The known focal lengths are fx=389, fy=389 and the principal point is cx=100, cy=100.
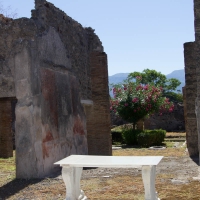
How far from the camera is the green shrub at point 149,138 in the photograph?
57.1 feet

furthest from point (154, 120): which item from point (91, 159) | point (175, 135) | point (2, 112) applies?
point (91, 159)

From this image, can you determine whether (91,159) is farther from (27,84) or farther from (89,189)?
(27,84)

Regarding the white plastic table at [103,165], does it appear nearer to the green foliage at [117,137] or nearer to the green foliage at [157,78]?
the green foliage at [117,137]

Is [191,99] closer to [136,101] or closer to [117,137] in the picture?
[136,101]

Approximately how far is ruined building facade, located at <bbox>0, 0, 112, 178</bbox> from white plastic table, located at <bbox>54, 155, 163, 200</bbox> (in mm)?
2276

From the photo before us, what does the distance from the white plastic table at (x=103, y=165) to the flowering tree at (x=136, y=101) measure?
40.7 feet

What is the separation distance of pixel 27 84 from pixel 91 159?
110 inches

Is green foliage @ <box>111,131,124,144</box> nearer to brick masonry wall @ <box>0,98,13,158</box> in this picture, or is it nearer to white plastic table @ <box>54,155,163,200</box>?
brick masonry wall @ <box>0,98,13,158</box>

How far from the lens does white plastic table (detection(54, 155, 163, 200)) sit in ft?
17.3

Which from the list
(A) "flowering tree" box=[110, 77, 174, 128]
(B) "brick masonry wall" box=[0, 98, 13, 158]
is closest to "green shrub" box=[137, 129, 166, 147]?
(A) "flowering tree" box=[110, 77, 174, 128]

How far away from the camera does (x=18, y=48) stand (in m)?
8.16

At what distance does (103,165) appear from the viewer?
5.43m

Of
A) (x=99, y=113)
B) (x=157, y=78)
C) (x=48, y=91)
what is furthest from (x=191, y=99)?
(x=157, y=78)

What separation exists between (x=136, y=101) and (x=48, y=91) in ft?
32.2
